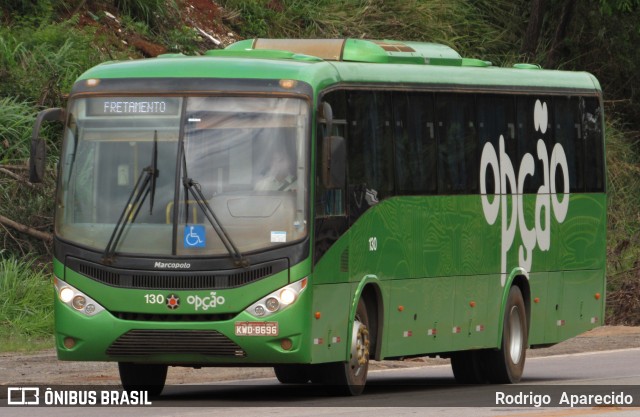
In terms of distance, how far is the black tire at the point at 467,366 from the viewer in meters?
20.6

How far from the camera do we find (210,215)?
52.3 feet

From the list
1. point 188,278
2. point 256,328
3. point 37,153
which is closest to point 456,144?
point 256,328

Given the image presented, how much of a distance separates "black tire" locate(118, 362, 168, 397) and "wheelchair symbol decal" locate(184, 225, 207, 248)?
1938 mm

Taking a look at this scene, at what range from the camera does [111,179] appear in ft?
53.6

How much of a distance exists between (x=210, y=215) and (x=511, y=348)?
577 cm

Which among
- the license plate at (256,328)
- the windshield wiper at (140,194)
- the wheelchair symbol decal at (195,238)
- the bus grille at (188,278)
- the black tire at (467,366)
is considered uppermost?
the windshield wiper at (140,194)

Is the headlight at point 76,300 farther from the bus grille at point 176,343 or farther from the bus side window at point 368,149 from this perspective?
the bus side window at point 368,149

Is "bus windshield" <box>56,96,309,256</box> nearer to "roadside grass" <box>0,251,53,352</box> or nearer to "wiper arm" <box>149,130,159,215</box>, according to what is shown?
"wiper arm" <box>149,130,159,215</box>

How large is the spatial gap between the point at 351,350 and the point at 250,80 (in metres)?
2.68

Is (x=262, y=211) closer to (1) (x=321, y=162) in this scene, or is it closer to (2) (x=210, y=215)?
(2) (x=210, y=215)

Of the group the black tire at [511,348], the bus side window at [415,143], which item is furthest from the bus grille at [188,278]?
the black tire at [511,348]

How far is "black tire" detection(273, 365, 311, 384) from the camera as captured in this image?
1762cm

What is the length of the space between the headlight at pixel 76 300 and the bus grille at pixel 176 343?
0.39m

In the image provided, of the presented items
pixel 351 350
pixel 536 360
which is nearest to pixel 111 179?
pixel 351 350
